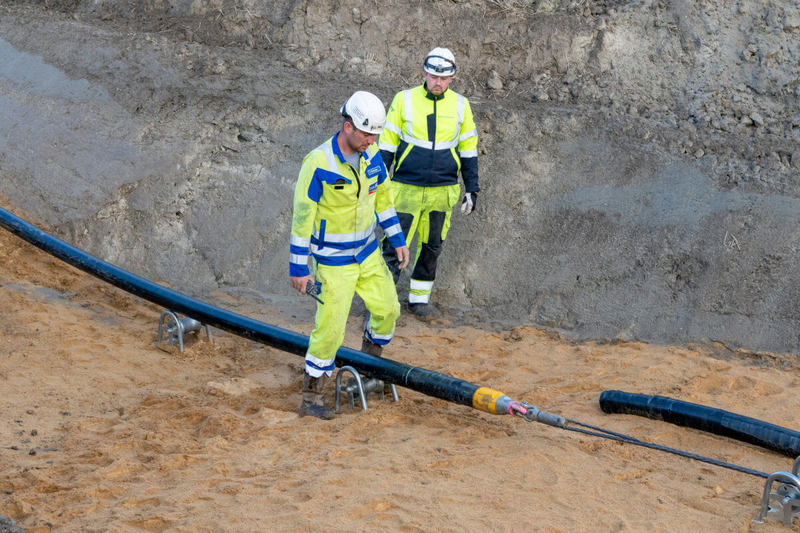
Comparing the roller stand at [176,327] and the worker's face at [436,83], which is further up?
the worker's face at [436,83]

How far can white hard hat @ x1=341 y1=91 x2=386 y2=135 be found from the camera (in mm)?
5617

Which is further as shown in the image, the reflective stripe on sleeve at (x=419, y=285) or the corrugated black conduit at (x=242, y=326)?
the reflective stripe on sleeve at (x=419, y=285)

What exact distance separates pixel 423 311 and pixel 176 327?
96.0 inches

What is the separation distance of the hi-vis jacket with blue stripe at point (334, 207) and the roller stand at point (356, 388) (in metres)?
0.87

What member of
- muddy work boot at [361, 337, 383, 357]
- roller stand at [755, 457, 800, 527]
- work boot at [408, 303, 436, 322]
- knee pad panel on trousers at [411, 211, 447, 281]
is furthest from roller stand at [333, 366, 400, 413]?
roller stand at [755, 457, 800, 527]

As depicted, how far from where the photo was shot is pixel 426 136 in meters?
7.86

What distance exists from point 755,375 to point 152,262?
6.16m

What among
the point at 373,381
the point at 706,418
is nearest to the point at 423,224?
the point at 373,381

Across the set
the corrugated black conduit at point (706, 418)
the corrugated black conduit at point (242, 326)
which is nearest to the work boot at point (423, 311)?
the corrugated black conduit at point (242, 326)

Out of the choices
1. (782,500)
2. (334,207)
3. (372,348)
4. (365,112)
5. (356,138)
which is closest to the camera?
(782,500)

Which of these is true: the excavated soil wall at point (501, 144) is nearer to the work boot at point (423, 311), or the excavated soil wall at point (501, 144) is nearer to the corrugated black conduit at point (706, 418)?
the work boot at point (423, 311)

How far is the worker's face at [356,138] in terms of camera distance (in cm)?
574

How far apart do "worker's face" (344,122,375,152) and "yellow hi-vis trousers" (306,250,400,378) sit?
0.85 meters

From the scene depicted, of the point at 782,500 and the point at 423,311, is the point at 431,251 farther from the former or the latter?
the point at 782,500
